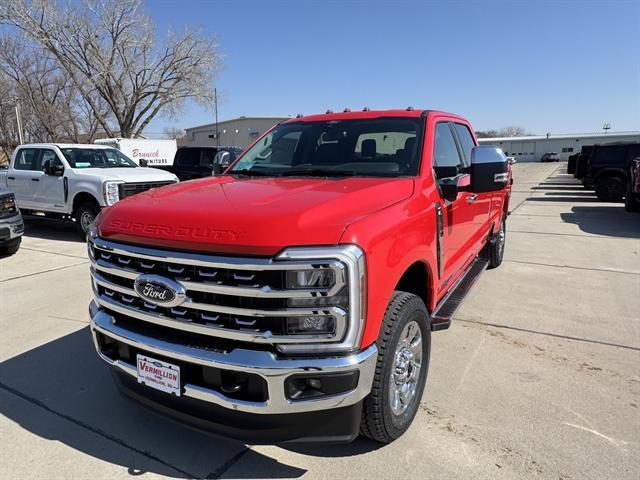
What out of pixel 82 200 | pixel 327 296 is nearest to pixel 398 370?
pixel 327 296

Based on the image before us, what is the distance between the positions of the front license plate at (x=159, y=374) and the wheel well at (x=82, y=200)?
7.24 metres

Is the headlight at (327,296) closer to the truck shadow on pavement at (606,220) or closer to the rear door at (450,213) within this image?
the rear door at (450,213)

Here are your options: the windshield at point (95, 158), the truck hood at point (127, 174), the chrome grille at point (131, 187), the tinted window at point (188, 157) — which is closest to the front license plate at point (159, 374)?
the chrome grille at point (131, 187)

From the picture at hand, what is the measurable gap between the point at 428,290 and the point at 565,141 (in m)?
87.3

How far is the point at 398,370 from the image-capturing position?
2.62 metres

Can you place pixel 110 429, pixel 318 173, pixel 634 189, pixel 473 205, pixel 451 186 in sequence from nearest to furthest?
pixel 110 429 < pixel 451 186 < pixel 318 173 < pixel 473 205 < pixel 634 189

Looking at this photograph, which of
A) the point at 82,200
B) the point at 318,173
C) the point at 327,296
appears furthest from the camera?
the point at 82,200

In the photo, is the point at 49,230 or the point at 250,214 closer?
the point at 250,214

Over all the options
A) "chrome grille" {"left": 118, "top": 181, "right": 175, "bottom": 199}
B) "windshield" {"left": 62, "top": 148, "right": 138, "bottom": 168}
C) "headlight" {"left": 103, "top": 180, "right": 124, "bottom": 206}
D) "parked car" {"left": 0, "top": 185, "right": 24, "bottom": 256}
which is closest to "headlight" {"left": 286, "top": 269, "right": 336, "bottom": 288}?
"parked car" {"left": 0, "top": 185, "right": 24, "bottom": 256}

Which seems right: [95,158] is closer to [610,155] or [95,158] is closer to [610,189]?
[610,189]

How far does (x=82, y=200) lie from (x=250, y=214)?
807cm

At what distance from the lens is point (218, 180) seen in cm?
342

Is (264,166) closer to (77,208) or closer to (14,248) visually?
(14,248)

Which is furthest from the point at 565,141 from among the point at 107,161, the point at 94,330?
the point at 94,330
